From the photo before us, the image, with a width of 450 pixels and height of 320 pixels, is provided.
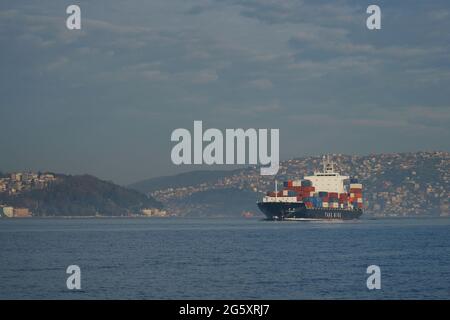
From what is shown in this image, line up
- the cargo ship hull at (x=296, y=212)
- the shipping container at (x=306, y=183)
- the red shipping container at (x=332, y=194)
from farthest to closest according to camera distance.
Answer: the red shipping container at (x=332, y=194), the shipping container at (x=306, y=183), the cargo ship hull at (x=296, y=212)

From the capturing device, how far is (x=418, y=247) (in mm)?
75000

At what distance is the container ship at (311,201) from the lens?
150 m

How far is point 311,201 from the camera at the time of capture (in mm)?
149250

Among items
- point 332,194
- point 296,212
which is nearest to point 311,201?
point 296,212

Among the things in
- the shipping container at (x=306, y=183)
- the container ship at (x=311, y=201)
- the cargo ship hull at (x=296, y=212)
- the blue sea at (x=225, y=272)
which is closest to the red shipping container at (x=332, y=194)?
the container ship at (x=311, y=201)

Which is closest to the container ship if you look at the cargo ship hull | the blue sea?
the cargo ship hull

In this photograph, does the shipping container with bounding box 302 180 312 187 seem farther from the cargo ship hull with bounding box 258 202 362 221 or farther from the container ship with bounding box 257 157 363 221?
the cargo ship hull with bounding box 258 202 362 221

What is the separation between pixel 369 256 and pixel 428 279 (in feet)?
55.0

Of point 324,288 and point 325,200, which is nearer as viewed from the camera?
point 324,288

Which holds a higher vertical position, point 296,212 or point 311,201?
point 311,201

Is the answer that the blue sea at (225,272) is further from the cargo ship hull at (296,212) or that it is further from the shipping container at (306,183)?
the shipping container at (306,183)

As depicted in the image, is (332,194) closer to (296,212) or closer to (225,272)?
(296,212)
